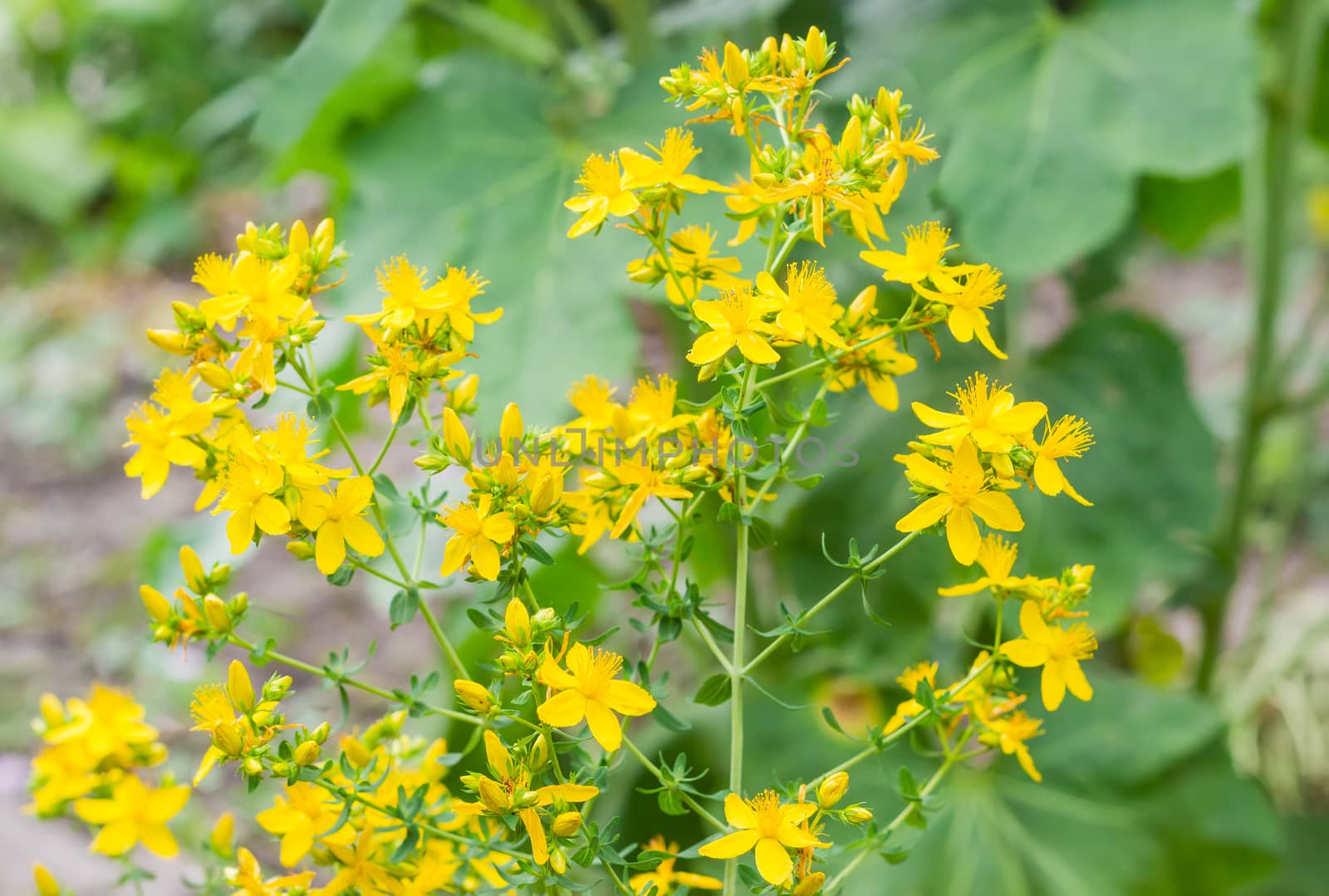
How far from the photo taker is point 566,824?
40 centimetres

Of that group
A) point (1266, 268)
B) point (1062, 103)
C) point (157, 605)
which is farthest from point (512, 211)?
point (1266, 268)

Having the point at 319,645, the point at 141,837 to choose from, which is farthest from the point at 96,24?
the point at 141,837

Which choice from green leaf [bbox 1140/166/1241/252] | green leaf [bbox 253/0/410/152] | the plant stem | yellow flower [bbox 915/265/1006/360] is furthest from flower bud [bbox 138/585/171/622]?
green leaf [bbox 1140/166/1241/252]

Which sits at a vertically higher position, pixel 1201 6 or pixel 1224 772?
pixel 1201 6

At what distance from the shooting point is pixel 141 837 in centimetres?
48

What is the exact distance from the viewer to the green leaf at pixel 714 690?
453 millimetres

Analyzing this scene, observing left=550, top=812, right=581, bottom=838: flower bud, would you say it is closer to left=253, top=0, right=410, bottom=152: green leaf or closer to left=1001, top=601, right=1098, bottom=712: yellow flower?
left=1001, top=601, right=1098, bottom=712: yellow flower

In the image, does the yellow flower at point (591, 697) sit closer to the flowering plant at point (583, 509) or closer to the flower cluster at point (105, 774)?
the flowering plant at point (583, 509)

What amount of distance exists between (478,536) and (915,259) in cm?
20

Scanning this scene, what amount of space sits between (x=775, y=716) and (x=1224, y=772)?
1.45 feet

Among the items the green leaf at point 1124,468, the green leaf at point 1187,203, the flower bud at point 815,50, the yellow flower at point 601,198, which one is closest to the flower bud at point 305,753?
the yellow flower at point 601,198

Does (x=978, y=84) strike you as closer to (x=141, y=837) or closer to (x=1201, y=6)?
(x=1201, y=6)

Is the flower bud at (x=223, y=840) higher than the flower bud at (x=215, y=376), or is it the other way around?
the flower bud at (x=215, y=376)

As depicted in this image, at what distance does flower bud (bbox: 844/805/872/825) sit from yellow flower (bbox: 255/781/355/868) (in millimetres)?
203
